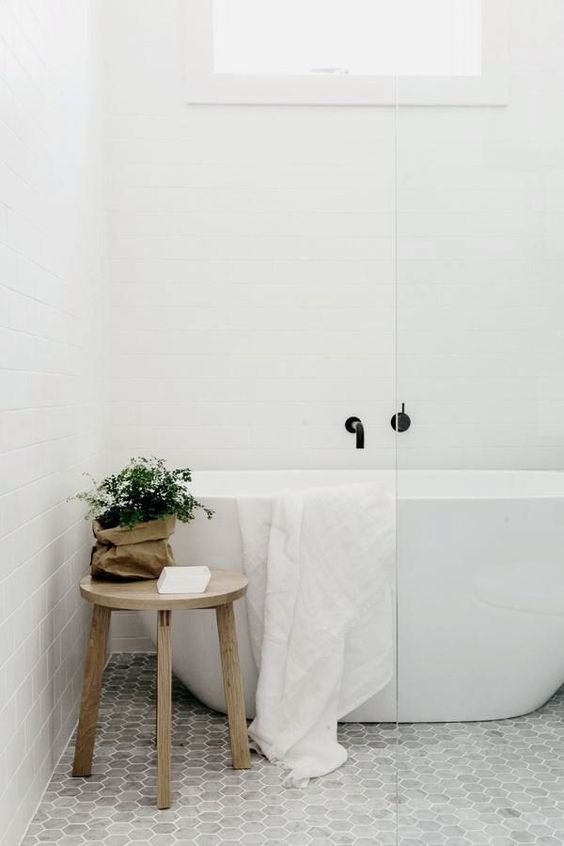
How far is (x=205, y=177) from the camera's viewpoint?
3.89m

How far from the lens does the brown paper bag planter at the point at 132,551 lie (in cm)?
269

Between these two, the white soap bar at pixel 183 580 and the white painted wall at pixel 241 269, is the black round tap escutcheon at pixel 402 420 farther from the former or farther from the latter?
the white painted wall at pixel 241 269

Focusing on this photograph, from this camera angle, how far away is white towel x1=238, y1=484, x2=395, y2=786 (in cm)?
279

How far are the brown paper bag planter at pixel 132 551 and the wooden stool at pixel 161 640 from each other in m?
0.03

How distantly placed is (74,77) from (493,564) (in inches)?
90.3

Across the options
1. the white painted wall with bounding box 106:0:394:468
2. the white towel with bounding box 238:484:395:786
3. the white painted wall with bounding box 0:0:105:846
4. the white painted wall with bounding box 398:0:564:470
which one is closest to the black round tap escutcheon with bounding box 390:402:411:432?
the white painted wall with bounding box 398:0:564:470

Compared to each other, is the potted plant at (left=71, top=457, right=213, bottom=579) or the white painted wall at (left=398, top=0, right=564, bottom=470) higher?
the white painted wall at (left=398, top=0, right=564, bottom=470)

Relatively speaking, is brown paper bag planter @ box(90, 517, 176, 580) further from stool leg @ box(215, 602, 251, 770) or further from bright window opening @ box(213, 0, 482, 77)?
bright window opening @ box(213, 0, 482, 77)

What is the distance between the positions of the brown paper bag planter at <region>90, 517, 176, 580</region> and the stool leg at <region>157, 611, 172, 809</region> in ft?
0.79

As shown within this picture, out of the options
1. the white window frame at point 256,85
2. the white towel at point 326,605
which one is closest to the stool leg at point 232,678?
the white towel at point 326,605

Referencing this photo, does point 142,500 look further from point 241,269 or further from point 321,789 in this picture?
point 241,269

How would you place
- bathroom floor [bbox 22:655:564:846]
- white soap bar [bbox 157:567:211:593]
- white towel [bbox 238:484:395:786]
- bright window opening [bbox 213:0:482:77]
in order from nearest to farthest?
bathroom floor [bbox 22:655:564:846], white soap bar [bbox 157:567:211:593], white towel [bbox 238:484:395:786], bright window opening [bbox 213:0:482:77]

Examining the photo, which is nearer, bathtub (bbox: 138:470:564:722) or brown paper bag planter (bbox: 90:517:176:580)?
bathtub (bbox: 138:470:564:722)

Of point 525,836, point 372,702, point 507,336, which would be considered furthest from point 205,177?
point 525,836
